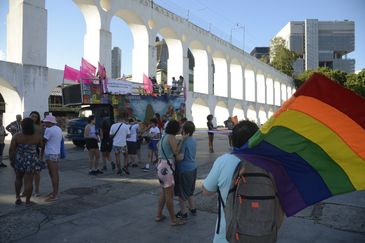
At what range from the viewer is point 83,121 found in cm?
1861

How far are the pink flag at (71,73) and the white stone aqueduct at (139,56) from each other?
291 cm

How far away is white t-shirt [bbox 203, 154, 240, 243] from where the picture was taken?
3043 millimetres

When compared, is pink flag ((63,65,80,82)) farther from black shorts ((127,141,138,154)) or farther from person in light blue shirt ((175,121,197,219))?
person in light blue shirt ((175,121,197,219))

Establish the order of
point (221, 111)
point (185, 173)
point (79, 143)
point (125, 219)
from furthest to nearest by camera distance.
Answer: point (221, 111) → point (79, 143) → point (125, 219) → point (185, 173)

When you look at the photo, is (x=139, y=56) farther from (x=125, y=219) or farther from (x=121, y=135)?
(x=125, y=219)

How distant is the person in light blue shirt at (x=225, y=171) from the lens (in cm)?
305

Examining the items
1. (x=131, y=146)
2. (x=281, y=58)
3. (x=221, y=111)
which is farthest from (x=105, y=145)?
(x=281, y=58)

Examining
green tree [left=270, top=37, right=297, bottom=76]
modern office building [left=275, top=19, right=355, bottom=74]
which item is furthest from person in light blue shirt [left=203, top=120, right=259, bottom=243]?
modern office building [left=275, top=19, right=355, bottom=74]

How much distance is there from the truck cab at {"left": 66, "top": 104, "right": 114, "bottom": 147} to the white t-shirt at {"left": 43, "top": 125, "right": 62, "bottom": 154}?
10.3 m

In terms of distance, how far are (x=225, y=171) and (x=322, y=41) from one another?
129382mm

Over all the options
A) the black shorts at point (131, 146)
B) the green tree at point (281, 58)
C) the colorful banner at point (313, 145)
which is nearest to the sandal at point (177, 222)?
the colorful banner at point (313, 145)

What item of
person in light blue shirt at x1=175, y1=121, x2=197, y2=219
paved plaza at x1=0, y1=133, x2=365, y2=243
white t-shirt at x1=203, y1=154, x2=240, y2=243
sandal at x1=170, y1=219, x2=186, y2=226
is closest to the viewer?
white t-shirt at x1=203, y1=154, x2=240, y2=243

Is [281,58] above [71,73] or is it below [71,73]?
above

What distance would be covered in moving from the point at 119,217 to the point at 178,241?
64.0 inches
